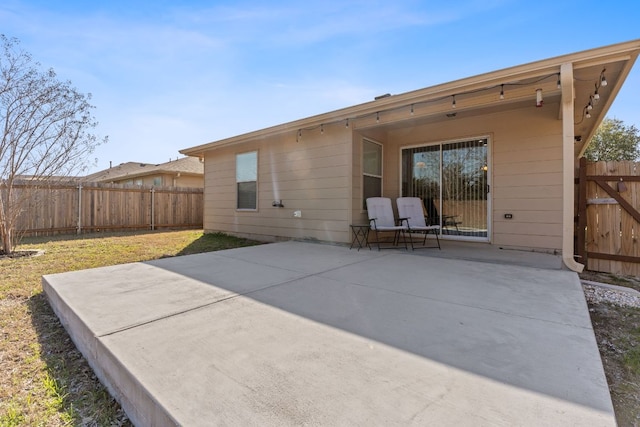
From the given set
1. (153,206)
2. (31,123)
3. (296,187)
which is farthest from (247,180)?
(153,206)

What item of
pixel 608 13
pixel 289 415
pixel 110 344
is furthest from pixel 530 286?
pixel 608 13

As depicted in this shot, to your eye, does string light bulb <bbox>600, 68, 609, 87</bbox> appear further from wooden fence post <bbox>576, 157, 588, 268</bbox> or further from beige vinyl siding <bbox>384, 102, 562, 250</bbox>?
wooden fence post <bbox>576, 157, 588, 268</bbox>

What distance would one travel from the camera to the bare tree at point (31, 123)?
525cm

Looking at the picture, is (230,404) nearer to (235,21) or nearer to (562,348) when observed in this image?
(562,348)

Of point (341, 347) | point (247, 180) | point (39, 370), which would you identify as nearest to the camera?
point (341, 347)

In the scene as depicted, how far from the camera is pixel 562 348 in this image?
172cm

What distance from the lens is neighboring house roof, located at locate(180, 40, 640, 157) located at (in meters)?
3.30

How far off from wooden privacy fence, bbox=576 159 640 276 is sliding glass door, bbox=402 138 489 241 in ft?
4.22

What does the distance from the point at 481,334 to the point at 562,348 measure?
0.40m

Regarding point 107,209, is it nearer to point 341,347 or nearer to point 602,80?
point 341,347

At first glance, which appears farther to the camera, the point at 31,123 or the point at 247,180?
the point at 247,180

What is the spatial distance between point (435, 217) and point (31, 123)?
764cm

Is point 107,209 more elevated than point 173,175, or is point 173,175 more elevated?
point 173,175

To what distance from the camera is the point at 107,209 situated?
9.68 meters
